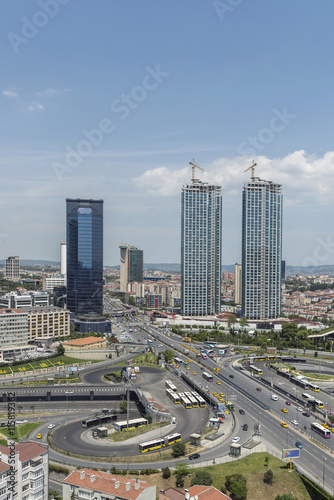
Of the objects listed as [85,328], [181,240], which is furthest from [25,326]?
[181,240]

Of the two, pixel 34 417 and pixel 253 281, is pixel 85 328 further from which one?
pixel 34 417

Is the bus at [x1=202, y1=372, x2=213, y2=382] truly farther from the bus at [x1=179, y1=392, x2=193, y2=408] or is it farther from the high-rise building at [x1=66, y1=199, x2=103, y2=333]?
the high-rise building at [x1=66, y1=199, x2=103, y2=333]

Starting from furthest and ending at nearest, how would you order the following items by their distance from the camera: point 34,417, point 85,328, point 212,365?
1. point 85,328
2. point 212,365
3. point 34,417

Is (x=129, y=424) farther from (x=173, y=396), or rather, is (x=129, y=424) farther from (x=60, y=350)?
(x=60, y=350)

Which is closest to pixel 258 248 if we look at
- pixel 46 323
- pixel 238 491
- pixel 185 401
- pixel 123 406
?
pixel 46 323

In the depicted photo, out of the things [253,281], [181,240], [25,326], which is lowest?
[25,326]

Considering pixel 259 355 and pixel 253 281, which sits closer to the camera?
pixel 259 355


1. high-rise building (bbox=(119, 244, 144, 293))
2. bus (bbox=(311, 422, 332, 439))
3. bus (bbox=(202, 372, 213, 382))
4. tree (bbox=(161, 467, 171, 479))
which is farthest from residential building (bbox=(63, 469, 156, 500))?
high-rise building (bbox=(119, 244, 144, 293))
